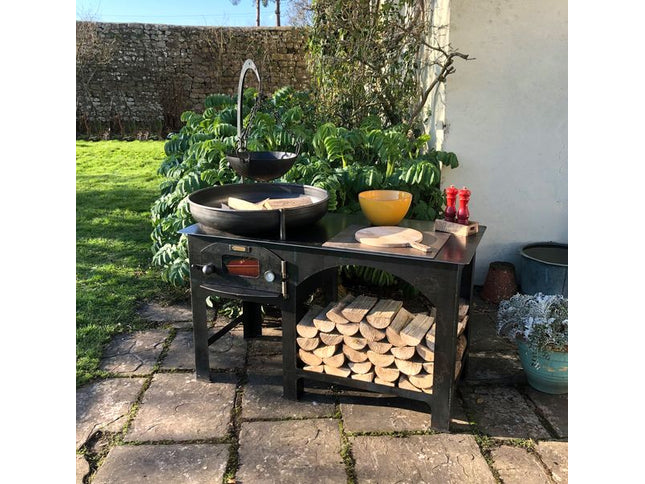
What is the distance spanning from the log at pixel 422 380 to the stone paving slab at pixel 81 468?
1.42m

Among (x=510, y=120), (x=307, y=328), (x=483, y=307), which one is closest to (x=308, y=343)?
(x=307, y=328)

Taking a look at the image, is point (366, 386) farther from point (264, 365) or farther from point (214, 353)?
point (214, 353)

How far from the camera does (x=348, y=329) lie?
8.66 feet

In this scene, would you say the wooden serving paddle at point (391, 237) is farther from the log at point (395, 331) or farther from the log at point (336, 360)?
the log at point (336, 360)

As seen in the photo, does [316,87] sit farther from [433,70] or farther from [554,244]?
[554,244]

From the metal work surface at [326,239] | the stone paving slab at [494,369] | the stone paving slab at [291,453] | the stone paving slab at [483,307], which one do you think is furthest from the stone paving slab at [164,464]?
the stone paving slab at [483,307]

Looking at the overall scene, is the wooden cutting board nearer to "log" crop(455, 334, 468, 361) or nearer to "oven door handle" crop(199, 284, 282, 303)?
"oven door handle" crop(199, 284, 282, 303)

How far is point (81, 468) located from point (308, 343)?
1.09 m

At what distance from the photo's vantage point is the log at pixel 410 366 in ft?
8.24
